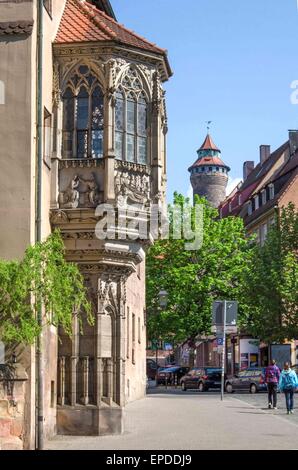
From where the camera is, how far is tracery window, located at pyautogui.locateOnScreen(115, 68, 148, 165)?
19.7m

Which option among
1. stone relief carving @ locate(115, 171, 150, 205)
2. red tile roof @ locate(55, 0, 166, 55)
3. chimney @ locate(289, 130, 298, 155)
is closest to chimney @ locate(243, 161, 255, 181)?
chimney @ locate(289, 130, 298, 155)

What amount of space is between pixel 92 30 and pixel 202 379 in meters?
35.4

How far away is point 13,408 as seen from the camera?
54.5 ft

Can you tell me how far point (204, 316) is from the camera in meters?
57.5

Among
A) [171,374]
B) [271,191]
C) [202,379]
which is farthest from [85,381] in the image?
[271,191]

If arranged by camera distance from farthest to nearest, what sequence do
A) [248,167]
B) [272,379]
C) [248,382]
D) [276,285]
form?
[248,167]
[276,285]
[248,382]
[272,379]

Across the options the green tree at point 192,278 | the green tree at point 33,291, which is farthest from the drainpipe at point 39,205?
the green tree at point 192,278

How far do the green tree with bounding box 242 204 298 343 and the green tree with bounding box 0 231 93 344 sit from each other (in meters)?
37.2

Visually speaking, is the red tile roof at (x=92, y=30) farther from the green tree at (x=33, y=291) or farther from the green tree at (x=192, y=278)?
the green tree at (x=192, y=278)

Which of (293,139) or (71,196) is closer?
(71,196)

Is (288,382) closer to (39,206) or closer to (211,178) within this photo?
(39,206)

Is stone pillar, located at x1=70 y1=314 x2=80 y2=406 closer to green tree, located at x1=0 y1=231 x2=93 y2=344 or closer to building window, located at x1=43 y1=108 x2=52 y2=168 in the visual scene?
green tree, located at x1=0 y1=231 x2=93 y2=344
